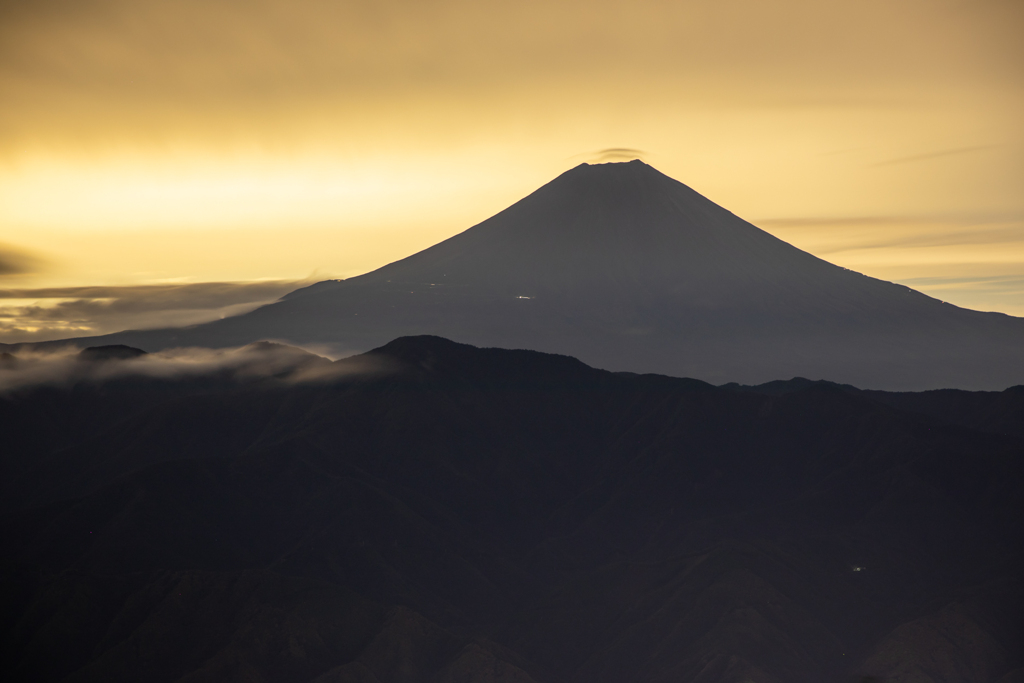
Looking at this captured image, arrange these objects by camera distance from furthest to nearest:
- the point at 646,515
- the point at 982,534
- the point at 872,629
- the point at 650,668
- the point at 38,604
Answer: the point at 646,515 → the point at 982,534 → the point at 872,629 → the point at 650,668 → the point at 38,604

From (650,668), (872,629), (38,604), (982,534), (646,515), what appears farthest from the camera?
(646,515)

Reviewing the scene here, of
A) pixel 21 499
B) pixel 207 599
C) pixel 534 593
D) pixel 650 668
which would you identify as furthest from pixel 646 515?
pixel 21 499

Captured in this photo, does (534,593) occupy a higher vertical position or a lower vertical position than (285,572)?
lower

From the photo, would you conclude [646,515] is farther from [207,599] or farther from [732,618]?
[207,599]

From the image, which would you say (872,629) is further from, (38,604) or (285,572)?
(38,604)

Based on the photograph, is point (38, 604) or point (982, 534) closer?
point (38, 604)

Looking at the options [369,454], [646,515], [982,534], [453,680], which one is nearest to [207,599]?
[453,680]
